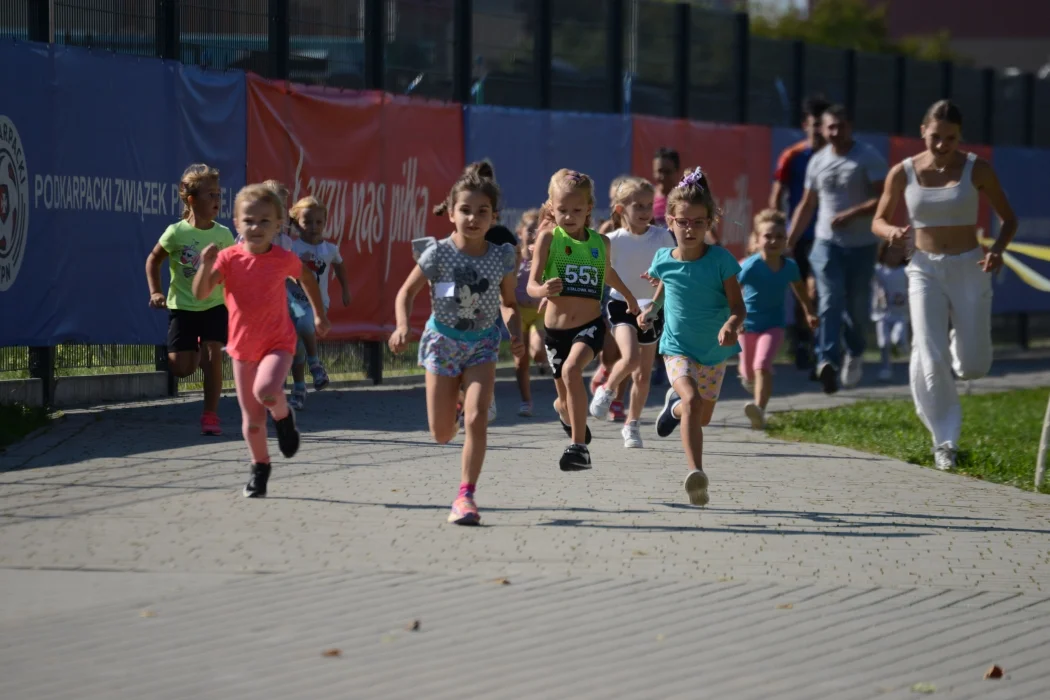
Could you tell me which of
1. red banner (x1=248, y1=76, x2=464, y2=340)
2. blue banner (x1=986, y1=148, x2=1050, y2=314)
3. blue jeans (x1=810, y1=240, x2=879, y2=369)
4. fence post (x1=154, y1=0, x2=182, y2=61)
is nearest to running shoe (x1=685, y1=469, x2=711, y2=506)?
blue jeans (x1=810, y1=240, x2=879, y2=369)

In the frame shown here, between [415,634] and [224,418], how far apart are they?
689 centimetres

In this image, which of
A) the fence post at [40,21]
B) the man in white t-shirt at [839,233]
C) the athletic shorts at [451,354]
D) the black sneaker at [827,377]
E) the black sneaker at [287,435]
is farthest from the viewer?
the man in white t-shirt at [839,233]

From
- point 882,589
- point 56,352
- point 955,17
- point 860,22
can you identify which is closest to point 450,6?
point 56,352

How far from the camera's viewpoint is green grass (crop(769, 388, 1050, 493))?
10.7 metres

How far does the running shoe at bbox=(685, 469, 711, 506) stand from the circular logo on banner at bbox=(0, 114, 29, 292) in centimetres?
581

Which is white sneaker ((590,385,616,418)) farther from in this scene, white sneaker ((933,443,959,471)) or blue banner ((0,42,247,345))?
blue banner ((0,42,247,345))

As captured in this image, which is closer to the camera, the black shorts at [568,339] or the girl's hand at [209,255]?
the girl's hand at [209,255]

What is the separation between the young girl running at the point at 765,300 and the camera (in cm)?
1257

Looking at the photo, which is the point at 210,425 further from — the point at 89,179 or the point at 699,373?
the point at 699,373

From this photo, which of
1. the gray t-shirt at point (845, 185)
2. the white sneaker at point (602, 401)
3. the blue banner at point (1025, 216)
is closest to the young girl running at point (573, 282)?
the white sneaker at point (602, 401)

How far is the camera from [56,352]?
12.6m

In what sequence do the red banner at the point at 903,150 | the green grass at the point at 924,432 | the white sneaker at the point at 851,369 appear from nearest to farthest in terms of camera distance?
the green grass at the point at 924,432
the white sneaker at the point at 851,369
the red banner at the point at 903,150

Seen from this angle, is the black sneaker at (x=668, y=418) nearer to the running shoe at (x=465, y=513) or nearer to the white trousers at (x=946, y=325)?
the white trousers at (x=946, y=325)

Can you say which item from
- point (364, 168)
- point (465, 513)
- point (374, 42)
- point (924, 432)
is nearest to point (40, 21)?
point (364, 168)
